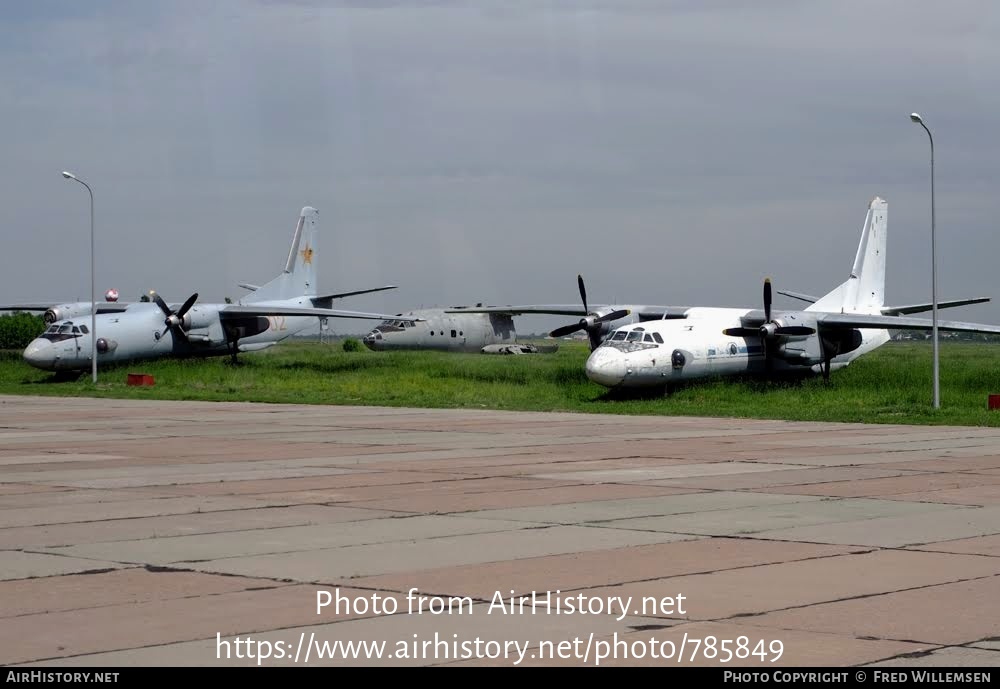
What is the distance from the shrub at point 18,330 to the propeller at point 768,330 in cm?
6928

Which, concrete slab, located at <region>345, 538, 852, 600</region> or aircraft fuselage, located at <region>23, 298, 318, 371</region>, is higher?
aircraft fuselage, located at <region>23, 298, 318, 371</region>

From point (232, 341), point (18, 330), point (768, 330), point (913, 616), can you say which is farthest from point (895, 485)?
point (18, 330)

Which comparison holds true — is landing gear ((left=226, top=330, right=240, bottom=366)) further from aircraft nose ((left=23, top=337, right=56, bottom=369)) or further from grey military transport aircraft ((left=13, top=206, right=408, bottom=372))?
aircraft nose ((left=23, top=337, right=56, bottom=369))

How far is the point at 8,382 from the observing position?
53.4m

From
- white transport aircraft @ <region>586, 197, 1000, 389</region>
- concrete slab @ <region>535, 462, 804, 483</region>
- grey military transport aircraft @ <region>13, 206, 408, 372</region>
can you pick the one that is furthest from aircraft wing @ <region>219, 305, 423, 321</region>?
concrete slab @ <region>535, 462, 804, 483</region>

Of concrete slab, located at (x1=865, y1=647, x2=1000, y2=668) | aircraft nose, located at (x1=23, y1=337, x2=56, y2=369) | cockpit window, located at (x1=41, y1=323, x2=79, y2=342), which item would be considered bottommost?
concrete slab, located at (x1=865, y1=647, x2=1000, y2=668)

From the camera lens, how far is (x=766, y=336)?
42969 millimetres

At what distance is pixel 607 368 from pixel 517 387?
750 centimetres

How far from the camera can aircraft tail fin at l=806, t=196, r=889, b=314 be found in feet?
168

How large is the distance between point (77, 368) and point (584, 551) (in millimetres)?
43181

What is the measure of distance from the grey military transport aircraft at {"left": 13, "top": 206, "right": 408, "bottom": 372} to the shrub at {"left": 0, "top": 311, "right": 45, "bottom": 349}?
121 ft

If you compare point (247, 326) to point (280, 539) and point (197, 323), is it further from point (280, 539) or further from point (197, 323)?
point (280, 539)

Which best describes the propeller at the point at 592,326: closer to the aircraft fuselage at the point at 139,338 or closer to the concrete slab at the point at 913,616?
the aircraft fuselage at the point at 139,338

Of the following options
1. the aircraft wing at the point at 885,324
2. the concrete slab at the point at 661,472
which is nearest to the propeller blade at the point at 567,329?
the aircraft wing at the point at 885,324
